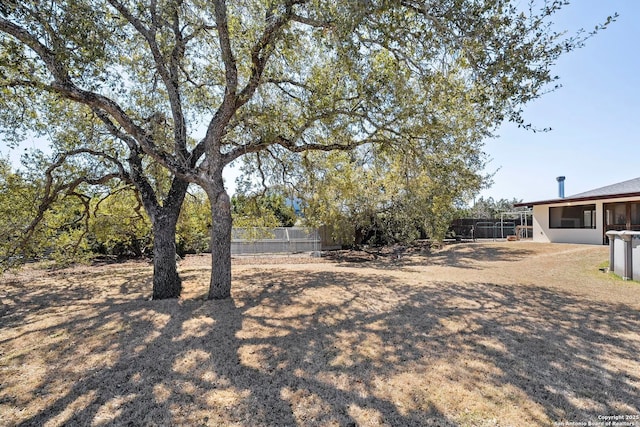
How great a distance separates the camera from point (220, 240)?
20.5 ft

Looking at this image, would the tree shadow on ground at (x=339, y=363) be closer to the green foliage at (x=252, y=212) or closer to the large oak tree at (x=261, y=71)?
the large oak tree at (x=261, y=71)

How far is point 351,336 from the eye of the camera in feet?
14.5

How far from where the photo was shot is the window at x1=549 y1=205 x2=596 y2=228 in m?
17.6

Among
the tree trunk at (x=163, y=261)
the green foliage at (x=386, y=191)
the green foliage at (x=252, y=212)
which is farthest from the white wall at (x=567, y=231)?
the tree trunk at (x=163, y=261)

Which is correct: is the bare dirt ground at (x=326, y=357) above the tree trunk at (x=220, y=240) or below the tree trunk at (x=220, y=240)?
below

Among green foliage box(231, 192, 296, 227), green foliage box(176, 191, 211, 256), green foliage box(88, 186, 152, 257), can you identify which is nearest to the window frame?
green foliage box(231, 192, 296, 227)

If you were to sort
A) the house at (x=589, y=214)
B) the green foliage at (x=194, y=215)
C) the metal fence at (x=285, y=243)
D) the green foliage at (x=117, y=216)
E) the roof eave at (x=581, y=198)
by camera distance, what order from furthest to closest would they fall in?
the metal fence at (x=285, y=243) < the house at (x=589, y=214) < the roof eave at (x=581, y=198) < the green foliage at (x=194, y=215) < the green foliage at (x=117, y=216)

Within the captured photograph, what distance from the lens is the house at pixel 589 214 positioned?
14891mm

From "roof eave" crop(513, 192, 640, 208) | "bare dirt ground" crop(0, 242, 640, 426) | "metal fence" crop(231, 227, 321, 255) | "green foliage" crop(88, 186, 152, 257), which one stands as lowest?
"bare dirt ground" crop(0, 242, 640, 426)

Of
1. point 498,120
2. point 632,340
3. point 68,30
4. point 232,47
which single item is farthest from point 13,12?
point 632,340

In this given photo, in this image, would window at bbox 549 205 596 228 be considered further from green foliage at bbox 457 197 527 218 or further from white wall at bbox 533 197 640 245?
green foliage at bbox 457 197 527 218

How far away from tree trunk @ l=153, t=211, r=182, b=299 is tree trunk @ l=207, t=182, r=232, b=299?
1012 mm

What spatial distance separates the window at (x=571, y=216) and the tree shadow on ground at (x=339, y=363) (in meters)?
14.5

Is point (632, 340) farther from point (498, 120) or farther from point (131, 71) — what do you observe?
point (131, 71)
